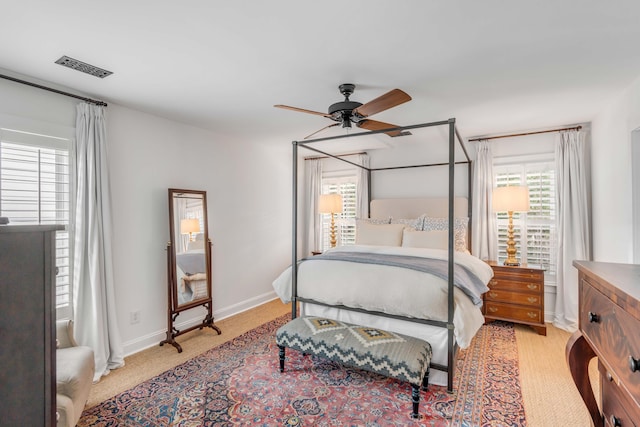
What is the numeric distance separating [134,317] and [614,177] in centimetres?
487

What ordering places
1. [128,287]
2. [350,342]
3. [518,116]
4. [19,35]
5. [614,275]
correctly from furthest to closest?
[518,116] < [128,287] < [350,342] < [19,35] < [614,275]

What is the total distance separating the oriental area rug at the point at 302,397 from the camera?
2100 millimetres

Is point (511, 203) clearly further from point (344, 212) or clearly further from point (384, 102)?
point (344, 212)

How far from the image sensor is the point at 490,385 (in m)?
2.50

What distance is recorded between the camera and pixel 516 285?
367cm

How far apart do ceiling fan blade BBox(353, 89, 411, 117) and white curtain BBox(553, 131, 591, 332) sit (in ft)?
8.87

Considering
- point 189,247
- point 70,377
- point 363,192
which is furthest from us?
point 363,192

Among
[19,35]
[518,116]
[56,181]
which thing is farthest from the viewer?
[518,116]

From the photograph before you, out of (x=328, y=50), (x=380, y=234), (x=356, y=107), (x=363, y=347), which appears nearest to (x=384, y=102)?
(x=356, y=107)

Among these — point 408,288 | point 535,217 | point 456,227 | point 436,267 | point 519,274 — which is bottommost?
point 519,274

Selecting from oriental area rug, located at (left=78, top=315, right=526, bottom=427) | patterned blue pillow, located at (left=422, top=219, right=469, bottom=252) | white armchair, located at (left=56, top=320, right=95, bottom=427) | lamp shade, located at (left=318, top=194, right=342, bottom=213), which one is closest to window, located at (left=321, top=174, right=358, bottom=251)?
lamp shade, located at (left=318, top=194, right=342, bottom=213)

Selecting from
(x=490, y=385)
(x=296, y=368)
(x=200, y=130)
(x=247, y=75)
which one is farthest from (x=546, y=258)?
(x=200, y=130)

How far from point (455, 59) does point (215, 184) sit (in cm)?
308

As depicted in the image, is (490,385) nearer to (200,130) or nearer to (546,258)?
(546,258)
